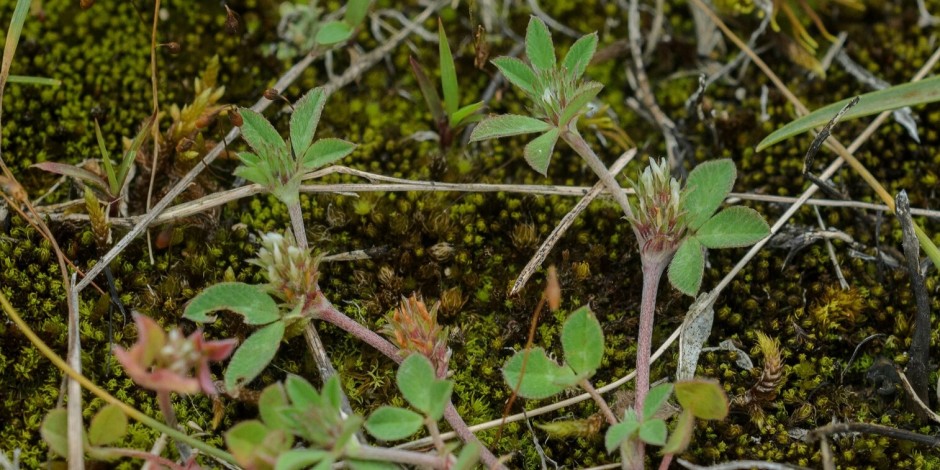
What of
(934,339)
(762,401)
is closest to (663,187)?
(762,401)

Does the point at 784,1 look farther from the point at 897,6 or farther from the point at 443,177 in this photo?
the point at 443,177

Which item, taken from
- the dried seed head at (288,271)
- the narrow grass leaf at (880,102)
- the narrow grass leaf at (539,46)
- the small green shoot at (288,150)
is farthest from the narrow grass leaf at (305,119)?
the narrow grass leaf at (880,102)

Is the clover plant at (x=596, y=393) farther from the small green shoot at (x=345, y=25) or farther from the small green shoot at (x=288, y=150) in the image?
the small green shoot at (x=345, y=25)

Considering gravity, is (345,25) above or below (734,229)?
above

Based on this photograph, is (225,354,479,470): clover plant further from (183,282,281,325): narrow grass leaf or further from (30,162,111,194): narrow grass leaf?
(30,162,111,194): narrow grass leaf

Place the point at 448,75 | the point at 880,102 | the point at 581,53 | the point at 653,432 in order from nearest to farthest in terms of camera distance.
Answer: the point at 653,432
the point at 581,53
the point at 880,102
the point at 448,75

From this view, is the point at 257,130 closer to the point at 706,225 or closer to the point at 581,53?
the point at 581,53

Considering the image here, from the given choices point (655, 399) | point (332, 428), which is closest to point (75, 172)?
point (332, 428)
